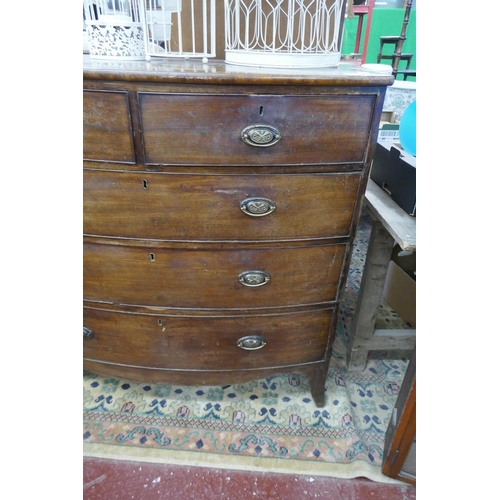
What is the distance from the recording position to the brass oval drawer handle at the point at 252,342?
1015 mm

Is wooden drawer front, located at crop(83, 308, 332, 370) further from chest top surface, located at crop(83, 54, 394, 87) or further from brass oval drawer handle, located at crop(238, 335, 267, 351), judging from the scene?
chest top surface, located at crop(83, 54, 394, 87)

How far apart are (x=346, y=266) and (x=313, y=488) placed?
61 cm

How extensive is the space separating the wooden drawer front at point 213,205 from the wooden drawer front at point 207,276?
0.16 ft

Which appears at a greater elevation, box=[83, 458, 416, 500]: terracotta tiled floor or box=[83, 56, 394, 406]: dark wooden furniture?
box=[83, 56, 394, 406]: dark wooden furniture

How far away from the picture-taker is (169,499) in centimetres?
96

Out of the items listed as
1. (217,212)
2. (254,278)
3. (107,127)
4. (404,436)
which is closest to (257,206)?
(217,212)

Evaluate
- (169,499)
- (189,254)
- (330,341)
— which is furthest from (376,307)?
(169,499)

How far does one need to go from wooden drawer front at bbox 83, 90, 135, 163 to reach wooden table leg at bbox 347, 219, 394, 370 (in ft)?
2.40

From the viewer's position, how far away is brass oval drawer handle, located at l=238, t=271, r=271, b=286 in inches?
36.0

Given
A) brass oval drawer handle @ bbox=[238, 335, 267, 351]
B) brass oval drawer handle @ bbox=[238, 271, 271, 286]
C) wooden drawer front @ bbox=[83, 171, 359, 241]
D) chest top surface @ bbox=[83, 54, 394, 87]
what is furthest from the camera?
brass oval drawer handle @ bbox=[238, 335, 267, 351]

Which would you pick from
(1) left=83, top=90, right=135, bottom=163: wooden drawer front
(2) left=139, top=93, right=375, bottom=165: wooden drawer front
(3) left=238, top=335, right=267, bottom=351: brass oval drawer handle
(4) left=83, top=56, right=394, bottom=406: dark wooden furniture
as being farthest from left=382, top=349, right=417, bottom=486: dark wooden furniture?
(1) left=83, top=90, right=135, bottom=163: wooden drawer front

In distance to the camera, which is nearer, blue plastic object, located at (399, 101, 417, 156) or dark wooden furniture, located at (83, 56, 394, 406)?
dark wooden furniture, located at (83, 56, 394, 406)

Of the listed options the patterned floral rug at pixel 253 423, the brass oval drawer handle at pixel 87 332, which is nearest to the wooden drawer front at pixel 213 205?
the brass oval drawer handle at pixel 87 332

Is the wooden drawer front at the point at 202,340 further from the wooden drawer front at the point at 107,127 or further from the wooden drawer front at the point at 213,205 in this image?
the wooden drawer front at the point at 107,127
